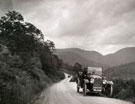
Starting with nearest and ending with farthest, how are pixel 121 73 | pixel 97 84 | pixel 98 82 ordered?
1. pixel 97 84
2. pixel 98 82
3. pixel 121 73

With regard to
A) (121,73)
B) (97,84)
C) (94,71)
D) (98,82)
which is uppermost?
(121,73)

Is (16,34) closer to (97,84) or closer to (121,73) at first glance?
(97,84)

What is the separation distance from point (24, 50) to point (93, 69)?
325 inches

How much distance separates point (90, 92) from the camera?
29.0 meters

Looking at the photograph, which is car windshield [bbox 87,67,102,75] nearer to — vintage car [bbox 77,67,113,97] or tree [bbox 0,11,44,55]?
vintage car [bbox 77,67,113,97]

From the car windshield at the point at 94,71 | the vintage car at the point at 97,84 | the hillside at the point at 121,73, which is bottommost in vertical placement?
the vintage car at the point at 97,84

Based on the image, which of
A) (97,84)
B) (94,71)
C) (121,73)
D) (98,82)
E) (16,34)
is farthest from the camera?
(121,73)

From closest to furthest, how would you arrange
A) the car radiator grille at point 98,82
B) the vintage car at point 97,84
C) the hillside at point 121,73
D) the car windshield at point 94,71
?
the vintage car at point 97,84
the car radiator grille at point 98,82
the car windshield at point 94,71
the hillside at point 121,73

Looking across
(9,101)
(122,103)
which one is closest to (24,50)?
(122,103)

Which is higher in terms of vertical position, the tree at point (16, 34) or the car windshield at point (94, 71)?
the tree at point (16, 34)

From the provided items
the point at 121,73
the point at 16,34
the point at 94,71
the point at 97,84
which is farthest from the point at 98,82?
the point at 121,73

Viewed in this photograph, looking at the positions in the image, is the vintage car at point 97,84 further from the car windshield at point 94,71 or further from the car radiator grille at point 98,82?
the car windshield at point 94,71

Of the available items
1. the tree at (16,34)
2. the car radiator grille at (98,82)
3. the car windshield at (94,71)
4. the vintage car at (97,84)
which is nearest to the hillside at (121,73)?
the car windshield at (94,71)

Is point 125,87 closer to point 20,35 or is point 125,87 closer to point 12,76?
point 12,76
